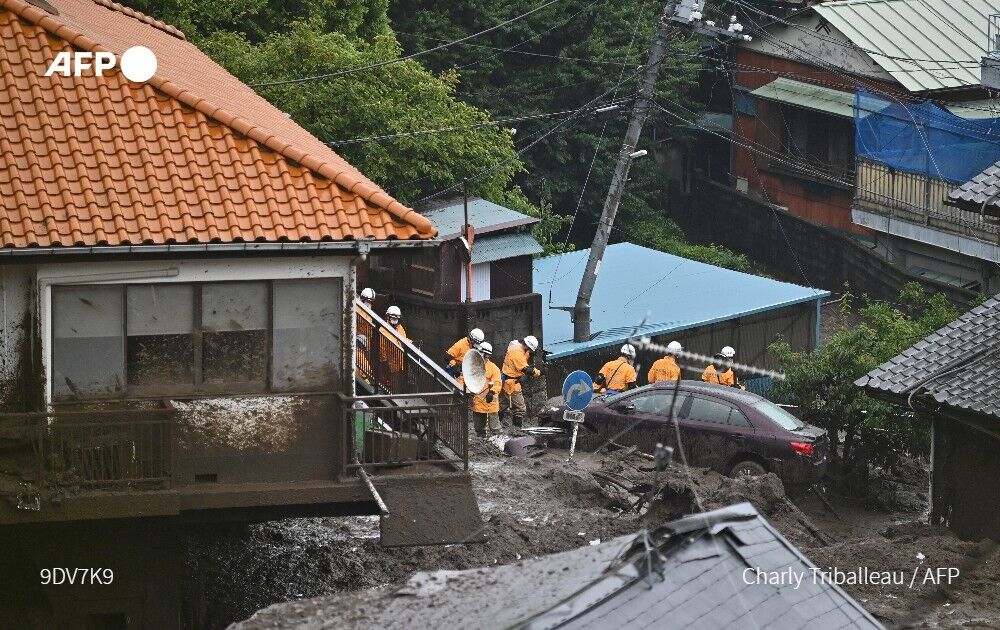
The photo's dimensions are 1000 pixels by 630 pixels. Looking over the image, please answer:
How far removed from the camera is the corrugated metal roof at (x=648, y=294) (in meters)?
28.0

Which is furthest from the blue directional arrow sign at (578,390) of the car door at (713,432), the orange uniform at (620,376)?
the orange uniform at (620,376)

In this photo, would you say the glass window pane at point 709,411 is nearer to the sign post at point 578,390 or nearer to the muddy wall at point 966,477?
the sign post at point 578,390

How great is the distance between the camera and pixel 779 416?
65.6 ft

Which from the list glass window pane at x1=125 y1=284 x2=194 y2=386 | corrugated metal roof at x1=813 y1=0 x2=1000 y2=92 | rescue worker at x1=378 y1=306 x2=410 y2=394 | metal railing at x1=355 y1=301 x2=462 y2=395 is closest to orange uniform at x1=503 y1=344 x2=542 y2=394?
metal railing at x1=355 y1=301 x2=462 y2=395

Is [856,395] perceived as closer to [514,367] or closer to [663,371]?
[663,371]

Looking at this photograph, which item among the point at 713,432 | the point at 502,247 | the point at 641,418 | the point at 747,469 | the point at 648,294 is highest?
the point at 502,247

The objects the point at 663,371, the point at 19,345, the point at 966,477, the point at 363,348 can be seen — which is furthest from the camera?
the point at 663,371

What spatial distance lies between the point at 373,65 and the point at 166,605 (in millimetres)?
14128

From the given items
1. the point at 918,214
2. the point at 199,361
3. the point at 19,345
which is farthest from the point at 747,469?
the point at 918,214

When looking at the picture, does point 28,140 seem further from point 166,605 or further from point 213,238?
point 166,605

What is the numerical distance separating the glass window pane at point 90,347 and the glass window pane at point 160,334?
114 mm

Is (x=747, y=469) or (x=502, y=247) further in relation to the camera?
(x=502, y=247)

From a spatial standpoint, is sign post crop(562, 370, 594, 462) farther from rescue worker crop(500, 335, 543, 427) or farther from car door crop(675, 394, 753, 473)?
rescue worker crop(500, 335, 543, 427)

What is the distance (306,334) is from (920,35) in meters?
23.1
